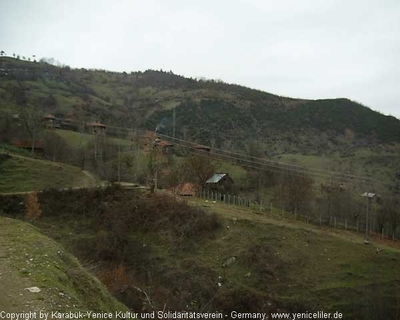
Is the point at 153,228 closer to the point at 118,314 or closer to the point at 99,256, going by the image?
the point at 99,256

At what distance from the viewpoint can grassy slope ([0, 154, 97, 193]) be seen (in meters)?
45.9

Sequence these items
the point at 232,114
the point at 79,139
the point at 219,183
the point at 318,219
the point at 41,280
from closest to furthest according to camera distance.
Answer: the point at 41,280 → the point at 318,219 → the point at 219,183 → the point at 79,139 → the point at 232,114

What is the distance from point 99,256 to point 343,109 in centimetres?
11808

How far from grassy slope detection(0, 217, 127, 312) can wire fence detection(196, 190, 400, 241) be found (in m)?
33.9

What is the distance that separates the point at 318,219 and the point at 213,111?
3043 inches

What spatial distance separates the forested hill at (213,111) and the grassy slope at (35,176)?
44616 millimetres

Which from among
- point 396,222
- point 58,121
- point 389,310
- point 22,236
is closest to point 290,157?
point 396,222

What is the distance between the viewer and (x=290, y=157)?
98.1 meters

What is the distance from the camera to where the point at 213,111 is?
4879 inches

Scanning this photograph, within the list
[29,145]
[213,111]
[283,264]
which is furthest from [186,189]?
[213,111]

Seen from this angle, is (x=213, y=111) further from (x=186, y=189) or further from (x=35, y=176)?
(x=35, y=176)

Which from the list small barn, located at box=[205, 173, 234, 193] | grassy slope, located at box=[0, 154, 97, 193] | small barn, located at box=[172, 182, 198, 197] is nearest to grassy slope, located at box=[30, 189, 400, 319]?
grassy slope, located at box=[0, 154, 97, 193]

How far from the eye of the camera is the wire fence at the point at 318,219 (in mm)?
49062

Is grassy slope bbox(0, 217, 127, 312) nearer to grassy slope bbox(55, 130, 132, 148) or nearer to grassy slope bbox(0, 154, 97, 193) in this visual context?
grassy slope bbox(0, 154, 97, 193)
